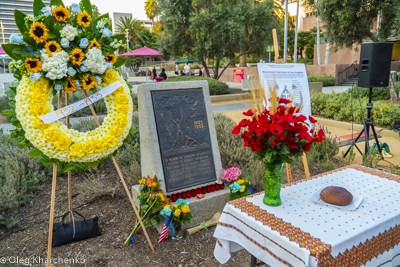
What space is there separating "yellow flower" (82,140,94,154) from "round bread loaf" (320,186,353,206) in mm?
2140

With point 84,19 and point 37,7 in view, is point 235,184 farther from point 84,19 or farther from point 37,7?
point 37,7

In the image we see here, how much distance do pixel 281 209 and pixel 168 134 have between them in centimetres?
183

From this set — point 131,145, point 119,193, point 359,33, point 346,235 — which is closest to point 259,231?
point 346,235

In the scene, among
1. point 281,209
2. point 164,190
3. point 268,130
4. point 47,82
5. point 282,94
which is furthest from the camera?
point 282,94

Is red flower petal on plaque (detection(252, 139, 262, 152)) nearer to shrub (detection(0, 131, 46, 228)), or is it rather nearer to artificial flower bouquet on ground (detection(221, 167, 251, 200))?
artificial flower bouquet on ground (detection(221, 167, 251, 200))

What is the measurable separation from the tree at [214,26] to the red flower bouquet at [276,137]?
13.0 meters

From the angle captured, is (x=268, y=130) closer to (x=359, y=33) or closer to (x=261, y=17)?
(x=359, y=33)

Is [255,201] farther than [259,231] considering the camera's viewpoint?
Yes

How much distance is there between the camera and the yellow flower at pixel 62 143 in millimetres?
2596

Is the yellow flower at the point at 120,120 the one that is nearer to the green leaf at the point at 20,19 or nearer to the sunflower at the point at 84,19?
the sunflower at the point at 84,19

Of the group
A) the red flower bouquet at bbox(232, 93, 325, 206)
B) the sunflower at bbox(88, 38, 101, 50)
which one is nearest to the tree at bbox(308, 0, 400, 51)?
the red flower bouquet at bbox(232, 93, 325, 206)

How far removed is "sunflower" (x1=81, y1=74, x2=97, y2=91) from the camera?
2.69m

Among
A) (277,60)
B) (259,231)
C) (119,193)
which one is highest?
(277,60)

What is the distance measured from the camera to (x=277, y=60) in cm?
419
